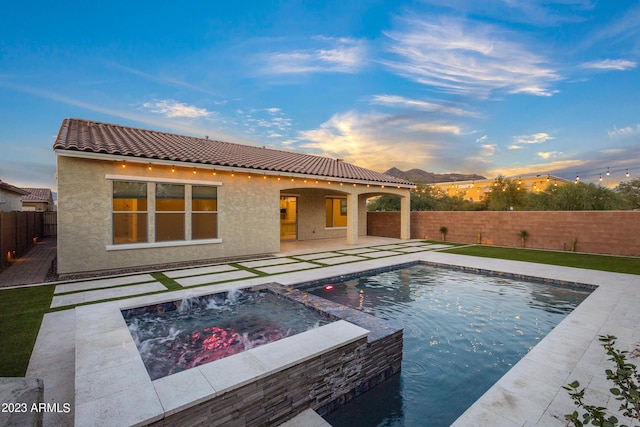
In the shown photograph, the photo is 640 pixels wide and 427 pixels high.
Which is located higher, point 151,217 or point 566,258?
point 151,217

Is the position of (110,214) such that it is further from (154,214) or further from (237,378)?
(237,378)

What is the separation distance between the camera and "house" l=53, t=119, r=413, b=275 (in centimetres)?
852

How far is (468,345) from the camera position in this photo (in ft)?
16.3

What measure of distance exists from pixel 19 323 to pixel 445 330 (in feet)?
25.1

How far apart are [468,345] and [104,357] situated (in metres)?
5.27

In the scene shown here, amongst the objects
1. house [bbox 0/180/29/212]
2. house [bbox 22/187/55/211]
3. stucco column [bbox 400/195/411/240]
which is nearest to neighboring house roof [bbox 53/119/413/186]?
stucco column [bbox 400/195/411/240]

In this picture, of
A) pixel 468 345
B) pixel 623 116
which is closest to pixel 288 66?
pixel 468 345

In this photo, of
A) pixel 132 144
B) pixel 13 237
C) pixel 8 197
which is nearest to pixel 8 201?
pixel 8 197

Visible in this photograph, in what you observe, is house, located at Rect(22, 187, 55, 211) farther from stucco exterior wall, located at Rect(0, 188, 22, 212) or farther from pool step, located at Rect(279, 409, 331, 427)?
pool step, located at Rect(279, 409, 331, 427)

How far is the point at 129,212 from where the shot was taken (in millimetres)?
9414

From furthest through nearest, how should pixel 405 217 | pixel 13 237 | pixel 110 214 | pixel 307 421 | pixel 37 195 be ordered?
pixel 37 195 < pixel 405 217 < pixel 13 237 < pixel 110 214 < pixel 307 421

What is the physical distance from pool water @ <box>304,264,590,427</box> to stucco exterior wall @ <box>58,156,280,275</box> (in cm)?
476

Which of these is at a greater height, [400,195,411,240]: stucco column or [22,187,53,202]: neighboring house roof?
[22,187,53,202]: neighboring house roof

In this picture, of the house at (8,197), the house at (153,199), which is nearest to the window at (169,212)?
the house at (153,199)
